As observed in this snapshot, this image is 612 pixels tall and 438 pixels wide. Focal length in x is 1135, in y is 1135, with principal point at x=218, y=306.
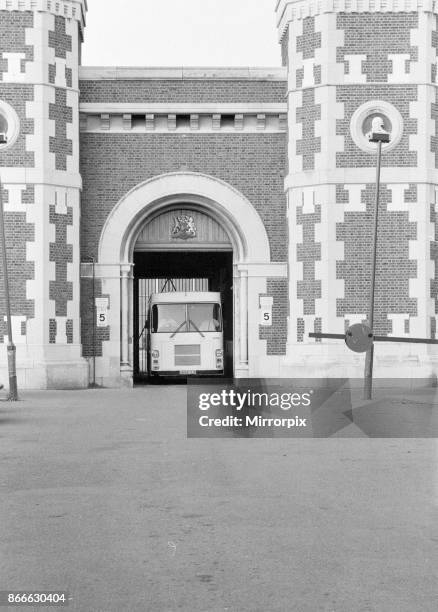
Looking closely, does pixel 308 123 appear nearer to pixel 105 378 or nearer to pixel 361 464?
pixel 105 378

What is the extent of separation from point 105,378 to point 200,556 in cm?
2338

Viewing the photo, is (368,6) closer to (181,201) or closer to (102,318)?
(181,201)

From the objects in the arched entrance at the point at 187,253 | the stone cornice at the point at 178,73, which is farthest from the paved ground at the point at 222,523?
A: the stone cornice at the point at 178,73

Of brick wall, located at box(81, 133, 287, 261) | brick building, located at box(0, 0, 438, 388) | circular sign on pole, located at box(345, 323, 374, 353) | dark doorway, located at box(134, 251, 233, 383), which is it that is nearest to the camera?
circular sign on pole, located at box(345, 323, 374, 353)

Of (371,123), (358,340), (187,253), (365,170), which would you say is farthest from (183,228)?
(358,340)

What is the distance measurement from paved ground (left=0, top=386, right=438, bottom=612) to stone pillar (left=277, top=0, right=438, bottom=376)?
14.2m

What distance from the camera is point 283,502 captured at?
9797 mm

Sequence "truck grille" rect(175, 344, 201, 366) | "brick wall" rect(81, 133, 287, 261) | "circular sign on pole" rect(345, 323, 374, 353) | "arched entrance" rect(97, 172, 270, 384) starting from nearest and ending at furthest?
"circular sign on pole" rect(345, 323, 374, 353), "arched entrance" rect(97, 172, 270, 384), "brick wall" rect(81, 133, 287, 261), "truck grille" rect(175, 344, 201, 366)

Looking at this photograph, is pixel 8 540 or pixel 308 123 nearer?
pixel 8 540

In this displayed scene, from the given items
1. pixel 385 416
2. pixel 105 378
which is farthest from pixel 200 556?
pixel 105 378

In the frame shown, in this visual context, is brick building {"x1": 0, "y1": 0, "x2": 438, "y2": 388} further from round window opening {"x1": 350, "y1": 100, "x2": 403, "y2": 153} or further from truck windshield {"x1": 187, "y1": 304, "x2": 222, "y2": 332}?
truck windshield {"x1": 187, "y1": 304, "x2": 222, "y2": 332}

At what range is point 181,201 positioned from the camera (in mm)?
31422

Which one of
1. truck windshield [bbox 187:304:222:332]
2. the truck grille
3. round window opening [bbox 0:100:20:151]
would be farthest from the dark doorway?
round window opening [bbox 0:100:20:151]

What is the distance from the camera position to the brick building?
29.5 m
